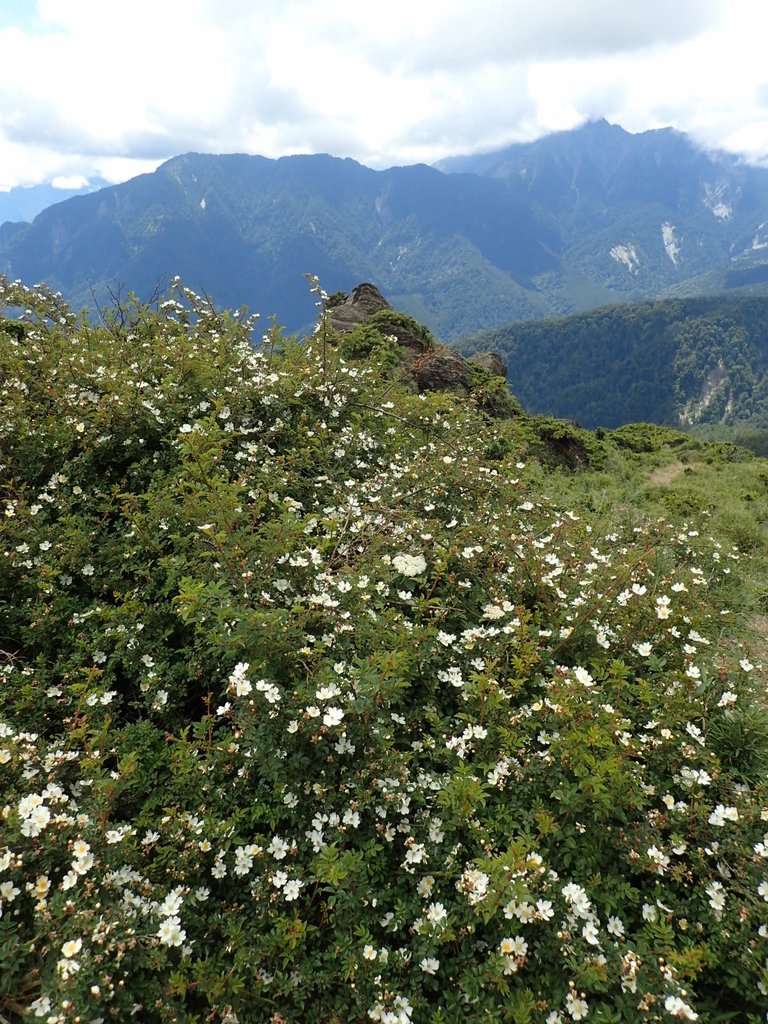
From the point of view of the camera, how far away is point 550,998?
2059mm

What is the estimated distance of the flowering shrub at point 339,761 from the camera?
2.04m

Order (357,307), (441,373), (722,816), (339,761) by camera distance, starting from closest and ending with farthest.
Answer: (722,816), (339,761), (441,373), (357,307)

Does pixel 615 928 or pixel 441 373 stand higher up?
pixel 441 373

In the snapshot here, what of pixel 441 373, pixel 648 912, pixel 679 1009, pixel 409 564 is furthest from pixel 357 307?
pixel 679 1009

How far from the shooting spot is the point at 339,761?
2.64 meters

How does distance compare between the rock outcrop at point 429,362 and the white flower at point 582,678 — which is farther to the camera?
the rock outcrop at point 429,362

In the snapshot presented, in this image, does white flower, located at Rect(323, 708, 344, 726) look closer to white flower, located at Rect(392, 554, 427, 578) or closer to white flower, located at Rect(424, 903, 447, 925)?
white flower, located at Rect(424, 903, 447, 925)

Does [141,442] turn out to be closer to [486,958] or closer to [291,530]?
[291,530]

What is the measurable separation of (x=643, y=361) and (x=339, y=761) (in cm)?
19291

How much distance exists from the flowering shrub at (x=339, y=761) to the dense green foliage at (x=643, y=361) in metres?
162

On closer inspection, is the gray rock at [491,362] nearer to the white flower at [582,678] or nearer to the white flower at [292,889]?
the white flower at [582,678]

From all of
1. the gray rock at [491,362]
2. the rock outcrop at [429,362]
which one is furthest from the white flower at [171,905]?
the gray rock at [491,362]

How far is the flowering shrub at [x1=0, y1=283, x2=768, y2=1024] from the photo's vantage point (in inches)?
80.5

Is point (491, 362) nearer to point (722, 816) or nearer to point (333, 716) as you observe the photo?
point (722, 816)
